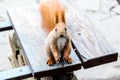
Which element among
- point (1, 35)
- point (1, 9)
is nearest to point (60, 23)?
point (1, 35)

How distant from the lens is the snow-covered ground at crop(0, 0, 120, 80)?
113 inches

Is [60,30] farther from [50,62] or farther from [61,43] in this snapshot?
[50,62]

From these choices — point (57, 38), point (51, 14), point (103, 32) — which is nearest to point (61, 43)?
point (57, 38)

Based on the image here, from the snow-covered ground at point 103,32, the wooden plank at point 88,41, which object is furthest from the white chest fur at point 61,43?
the snow-covered ground at point 103,32

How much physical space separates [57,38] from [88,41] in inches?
12.5

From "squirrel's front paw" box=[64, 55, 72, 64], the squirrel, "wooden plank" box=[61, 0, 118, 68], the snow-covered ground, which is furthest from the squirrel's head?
the snow-covered ground

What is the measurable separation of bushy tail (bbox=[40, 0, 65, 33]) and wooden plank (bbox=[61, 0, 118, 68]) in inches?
6.6

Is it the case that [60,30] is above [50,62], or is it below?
above

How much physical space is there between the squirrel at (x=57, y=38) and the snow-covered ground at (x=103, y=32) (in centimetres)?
77

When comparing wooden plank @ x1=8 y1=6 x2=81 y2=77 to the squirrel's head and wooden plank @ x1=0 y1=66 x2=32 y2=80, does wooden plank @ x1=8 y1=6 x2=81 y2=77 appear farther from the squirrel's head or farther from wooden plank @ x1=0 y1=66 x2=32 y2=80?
the squirrel's head

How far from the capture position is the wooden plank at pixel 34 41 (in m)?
1.68

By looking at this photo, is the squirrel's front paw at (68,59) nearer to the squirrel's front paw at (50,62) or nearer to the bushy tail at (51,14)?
the squirrel's front paw at (50,62)

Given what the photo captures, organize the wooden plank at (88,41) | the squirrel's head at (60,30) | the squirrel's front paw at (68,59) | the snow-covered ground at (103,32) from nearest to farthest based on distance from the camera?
the squirrel's head at (60,30), the squirrel's front paw at (68,59), the wooden plank at (88,41), the snow-covered ground at (103,32)

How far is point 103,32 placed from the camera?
3318 mm
